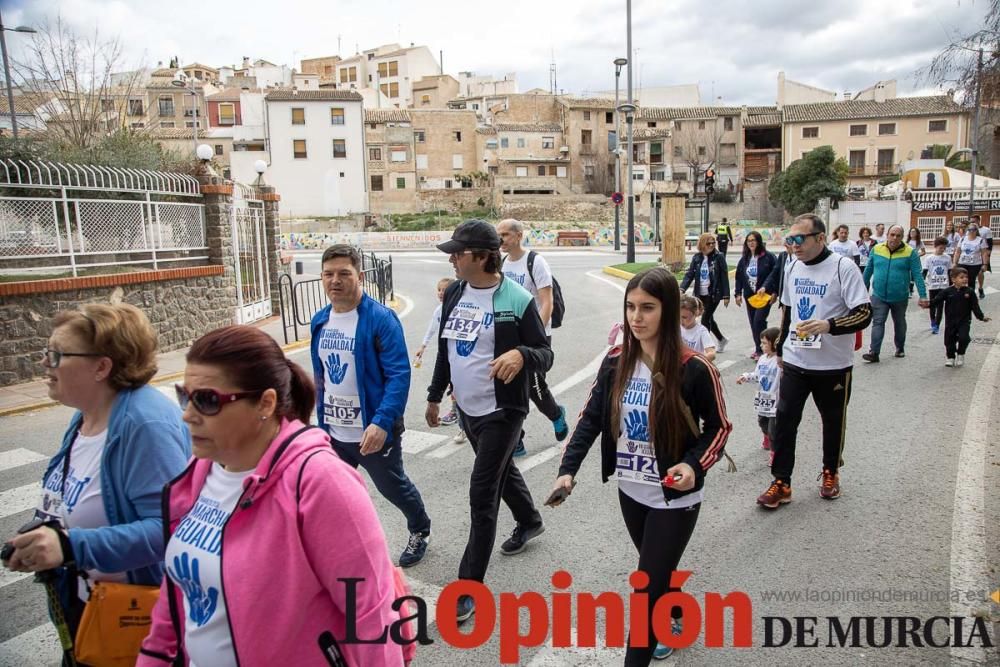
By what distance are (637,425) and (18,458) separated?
6276 millimetres

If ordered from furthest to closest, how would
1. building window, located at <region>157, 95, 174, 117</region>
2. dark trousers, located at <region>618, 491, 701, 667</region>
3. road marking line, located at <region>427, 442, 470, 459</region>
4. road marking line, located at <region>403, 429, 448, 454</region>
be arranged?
building window, located at <region>157, 95, 174, 117</region>, road marking line, located at <region>403, 429, 448, 454</region>, road marking line, located at <region>427, 442, 470, 459</region>, dark trousers, located at <region>618, 491, 701, 667</region>

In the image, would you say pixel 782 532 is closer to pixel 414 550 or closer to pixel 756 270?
pixel 414 550

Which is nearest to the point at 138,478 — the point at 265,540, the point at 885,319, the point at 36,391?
the point at 265,540

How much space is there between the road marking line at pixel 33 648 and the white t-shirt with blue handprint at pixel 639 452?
9.58 feet

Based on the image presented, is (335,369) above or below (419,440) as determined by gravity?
above

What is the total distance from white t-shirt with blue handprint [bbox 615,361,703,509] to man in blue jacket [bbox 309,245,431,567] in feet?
4.38

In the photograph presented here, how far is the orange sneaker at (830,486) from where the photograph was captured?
5094 millimetres

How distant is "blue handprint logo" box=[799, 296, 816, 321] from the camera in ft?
16.9

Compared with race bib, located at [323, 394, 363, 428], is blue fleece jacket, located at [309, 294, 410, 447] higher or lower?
higher

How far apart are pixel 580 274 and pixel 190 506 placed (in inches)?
900

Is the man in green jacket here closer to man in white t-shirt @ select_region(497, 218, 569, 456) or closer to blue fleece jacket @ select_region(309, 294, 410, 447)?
man in white t-shirt @ select_region(497, 218, 569, 456)

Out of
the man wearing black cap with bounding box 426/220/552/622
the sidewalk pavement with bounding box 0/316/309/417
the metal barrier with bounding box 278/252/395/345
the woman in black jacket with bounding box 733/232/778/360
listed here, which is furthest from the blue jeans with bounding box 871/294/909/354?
the metal barrier with bounding box 278/252/395/345

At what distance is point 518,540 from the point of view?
4383 mm

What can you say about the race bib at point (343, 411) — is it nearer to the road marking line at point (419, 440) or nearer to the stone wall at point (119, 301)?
the road marking line at point (419, 440)
